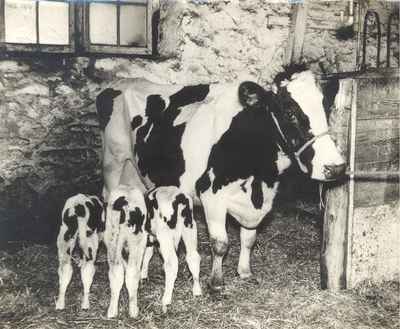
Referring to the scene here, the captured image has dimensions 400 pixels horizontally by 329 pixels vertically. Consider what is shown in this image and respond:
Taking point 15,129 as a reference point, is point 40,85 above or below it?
above

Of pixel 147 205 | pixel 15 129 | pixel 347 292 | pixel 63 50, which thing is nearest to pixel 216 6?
pixel 63 50

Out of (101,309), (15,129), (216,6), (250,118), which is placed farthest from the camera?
(216,6)

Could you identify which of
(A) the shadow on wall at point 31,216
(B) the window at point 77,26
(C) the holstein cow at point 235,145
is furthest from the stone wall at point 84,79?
(C) the holstein cow at point 235,145

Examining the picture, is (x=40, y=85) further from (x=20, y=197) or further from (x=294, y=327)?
(x=294, y=327)

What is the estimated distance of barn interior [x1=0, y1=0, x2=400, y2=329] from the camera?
4.52 meters

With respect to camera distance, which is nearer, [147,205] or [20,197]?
[147,205]

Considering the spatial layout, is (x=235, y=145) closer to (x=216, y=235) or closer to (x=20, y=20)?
(x=216, y=235)

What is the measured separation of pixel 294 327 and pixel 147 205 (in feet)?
4.78

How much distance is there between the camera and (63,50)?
5871 millimetres

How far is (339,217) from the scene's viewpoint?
4.38 meters

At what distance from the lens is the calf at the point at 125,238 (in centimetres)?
393

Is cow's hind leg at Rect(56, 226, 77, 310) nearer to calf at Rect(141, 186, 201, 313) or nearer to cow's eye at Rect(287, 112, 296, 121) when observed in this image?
calf at Rect(141, 186, 201, 313)

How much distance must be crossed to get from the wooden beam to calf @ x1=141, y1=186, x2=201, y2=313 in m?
3.10

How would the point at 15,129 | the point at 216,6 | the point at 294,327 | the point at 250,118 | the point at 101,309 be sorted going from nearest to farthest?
the point at 294,327 → the point at 101,309 → the point at 250,118 → the point at 15,129 → the point at 216,6
